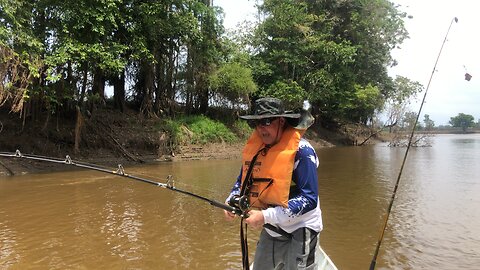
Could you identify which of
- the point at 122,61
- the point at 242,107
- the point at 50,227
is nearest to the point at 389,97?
the point at 242,107

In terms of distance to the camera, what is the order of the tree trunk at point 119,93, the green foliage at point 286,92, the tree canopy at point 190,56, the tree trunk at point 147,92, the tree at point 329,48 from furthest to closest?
the tree at point 329,48 → the green foliage at point 286,92 → the tree trunk at point 119,93 → the tree trunk at point 147,92 → the tree canopy at point 190,56

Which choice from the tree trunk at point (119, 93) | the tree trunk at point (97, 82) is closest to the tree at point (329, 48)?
the tree trunk at point (119, 93)

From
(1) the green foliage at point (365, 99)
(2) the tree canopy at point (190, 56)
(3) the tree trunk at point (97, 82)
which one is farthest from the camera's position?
(1) the green foliage at point (365, 99)

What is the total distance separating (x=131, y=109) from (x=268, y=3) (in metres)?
15.6

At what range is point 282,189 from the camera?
9.42 feet

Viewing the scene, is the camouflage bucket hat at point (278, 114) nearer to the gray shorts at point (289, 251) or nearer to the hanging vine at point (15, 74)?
the gray shorts at point (289, 251)

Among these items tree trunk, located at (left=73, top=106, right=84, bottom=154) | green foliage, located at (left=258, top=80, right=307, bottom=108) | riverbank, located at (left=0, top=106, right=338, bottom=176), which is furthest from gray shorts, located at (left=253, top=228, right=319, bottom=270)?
green foliage, located at (left=258, top=80, right=307, bottom=108)

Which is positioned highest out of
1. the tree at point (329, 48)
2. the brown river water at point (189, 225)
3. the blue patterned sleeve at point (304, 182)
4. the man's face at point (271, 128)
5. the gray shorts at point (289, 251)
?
the tree at point (329, 48)

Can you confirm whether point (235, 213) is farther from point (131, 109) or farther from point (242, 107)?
point (242, 107)

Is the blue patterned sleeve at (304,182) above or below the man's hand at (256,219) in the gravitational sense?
above

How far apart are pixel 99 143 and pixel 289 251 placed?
17.5 meters

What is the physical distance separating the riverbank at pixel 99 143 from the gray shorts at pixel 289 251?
46.0 ft

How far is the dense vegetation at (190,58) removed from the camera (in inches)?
590

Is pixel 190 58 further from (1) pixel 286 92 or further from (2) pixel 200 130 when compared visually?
(1) pixel 286 92
